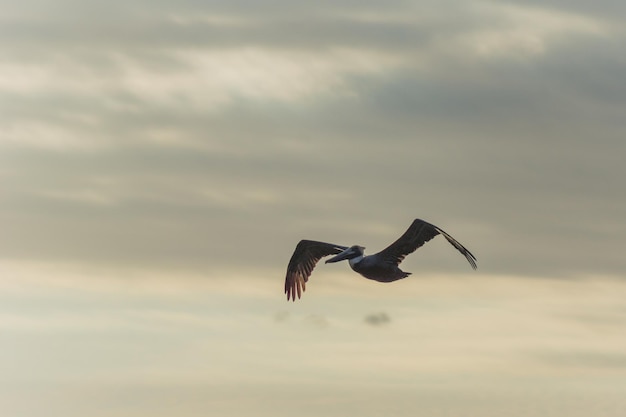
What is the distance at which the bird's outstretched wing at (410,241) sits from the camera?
102 feet

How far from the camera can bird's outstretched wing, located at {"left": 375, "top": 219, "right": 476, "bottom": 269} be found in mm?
31078

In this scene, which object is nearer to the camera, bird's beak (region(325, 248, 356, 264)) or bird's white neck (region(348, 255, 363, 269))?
bird's white neck (region(348, 255, 363, 269))

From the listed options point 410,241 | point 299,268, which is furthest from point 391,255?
point 299,268

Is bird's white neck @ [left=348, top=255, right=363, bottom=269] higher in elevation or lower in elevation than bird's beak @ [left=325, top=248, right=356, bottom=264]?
lower

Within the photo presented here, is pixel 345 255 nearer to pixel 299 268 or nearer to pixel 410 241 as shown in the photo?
pixel 410 241

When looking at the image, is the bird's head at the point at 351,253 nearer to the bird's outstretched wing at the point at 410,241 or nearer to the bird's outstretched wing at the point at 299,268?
the bird's outstretched wing at the point at 410,241

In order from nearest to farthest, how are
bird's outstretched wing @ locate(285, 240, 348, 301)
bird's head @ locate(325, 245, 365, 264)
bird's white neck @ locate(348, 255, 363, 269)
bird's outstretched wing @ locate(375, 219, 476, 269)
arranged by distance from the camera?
bird's outstretched wing @ locate(375, 219, 476, 269)
bird's white neck @ locate(348, 255, 363, 269)
bird's head @ locate(325, 245, 365, 264)
bird's outstretched wing @ locate(285, 240, 348, 301)

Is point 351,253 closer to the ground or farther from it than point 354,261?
farther from it

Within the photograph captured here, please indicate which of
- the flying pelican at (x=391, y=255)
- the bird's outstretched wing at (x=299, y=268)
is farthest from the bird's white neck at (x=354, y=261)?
the bird's outstretched wing at (x=299, y=268)

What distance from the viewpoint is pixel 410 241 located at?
31.8 metres

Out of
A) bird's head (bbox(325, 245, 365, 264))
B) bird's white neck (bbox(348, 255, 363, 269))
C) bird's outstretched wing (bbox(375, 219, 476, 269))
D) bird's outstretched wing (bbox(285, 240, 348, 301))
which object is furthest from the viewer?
bird's outstretched wing (bbox(285, 240, 348, 301))

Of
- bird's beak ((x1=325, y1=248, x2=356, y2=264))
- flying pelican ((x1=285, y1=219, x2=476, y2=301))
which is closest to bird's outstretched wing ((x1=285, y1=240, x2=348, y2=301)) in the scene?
flying pelican ((x1=285, y1=219, x2=476, y2=301))

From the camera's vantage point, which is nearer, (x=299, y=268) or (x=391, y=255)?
(x=391, y=255)

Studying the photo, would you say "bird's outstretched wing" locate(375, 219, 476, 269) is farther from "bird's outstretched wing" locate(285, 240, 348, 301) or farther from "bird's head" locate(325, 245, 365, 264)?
"bird's outstretched wing" locate(285, 240, 348, 301)
